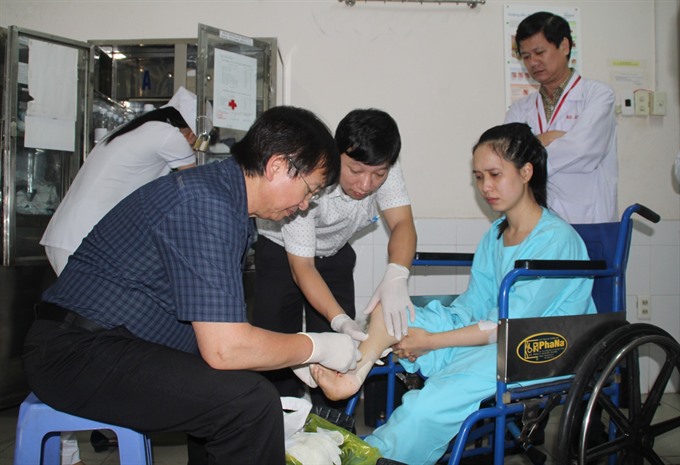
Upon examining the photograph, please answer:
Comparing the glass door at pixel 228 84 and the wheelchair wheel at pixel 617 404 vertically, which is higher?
the glass door at pixel 228 84

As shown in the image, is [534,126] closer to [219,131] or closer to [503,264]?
[503,264]

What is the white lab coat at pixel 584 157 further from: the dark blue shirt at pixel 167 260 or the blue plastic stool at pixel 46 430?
the blue plastic stool at pixel 46 430

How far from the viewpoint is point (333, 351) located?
44.7 inches

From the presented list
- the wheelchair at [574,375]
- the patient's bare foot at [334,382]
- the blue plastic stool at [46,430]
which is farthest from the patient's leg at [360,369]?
the blue plastic stool at [46,430]

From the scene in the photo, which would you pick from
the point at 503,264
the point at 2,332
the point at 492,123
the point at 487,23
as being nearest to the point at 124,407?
the point at 503,264

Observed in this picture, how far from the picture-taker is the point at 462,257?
171 cm

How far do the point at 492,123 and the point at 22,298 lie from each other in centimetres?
229

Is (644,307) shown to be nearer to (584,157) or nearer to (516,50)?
(584,157)

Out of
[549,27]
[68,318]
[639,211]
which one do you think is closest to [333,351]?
[68,318]

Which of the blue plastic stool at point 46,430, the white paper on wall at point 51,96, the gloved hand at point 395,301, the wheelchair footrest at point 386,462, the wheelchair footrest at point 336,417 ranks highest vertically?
the white paper on wall at point 51,96

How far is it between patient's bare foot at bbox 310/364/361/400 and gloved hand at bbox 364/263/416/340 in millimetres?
203

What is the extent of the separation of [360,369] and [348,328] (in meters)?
0.11

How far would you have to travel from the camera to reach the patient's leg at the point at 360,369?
4.24 feet

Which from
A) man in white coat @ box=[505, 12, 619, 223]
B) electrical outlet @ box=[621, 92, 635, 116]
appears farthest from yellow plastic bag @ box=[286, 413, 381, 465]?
electrical outlet @ box=[621, 92, 635, 116]
